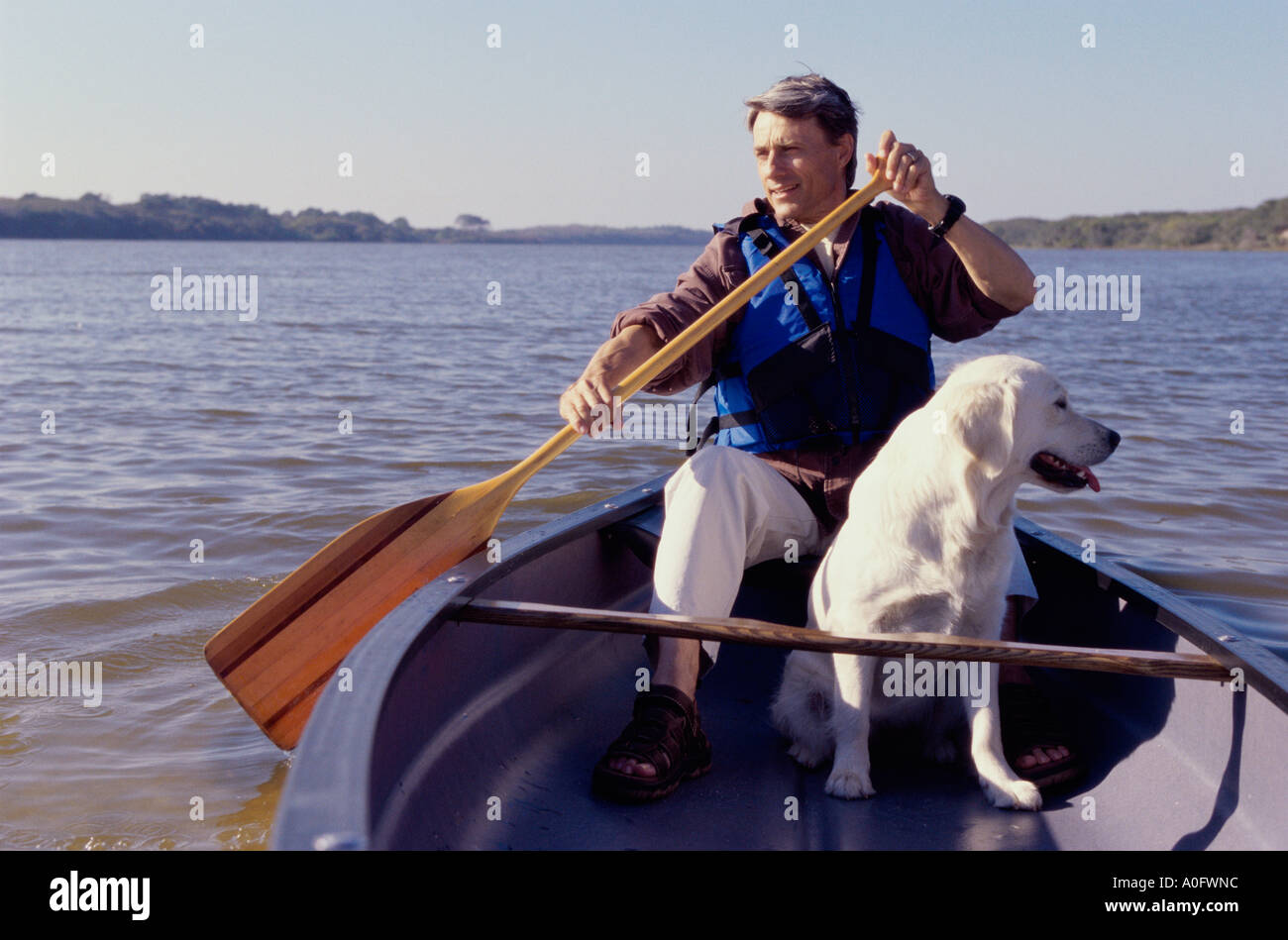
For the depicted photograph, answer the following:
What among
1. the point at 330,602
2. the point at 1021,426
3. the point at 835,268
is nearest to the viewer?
the point at 1021,426

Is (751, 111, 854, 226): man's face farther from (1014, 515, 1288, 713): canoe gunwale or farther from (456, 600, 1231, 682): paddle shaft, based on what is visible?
(456, 600, 1231, 682): paddle shaft

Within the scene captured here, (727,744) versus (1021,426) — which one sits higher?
(1021,426)

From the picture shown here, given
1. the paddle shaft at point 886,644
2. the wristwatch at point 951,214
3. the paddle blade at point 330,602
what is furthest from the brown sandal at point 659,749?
the wristwatch at point 951,214

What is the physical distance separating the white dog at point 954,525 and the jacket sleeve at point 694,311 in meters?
0.80

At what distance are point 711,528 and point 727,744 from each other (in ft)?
2.23

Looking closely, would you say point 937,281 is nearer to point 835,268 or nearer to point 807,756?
point 835,268

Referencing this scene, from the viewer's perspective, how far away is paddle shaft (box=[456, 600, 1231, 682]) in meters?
2.55

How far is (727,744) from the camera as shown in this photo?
3285 millimetres

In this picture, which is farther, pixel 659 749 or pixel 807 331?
pixel 807 331

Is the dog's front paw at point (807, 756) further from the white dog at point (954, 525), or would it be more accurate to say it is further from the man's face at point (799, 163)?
the man's face at point (799, 163)

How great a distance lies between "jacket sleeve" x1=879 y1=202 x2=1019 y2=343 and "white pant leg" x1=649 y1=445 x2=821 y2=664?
2.62 ft

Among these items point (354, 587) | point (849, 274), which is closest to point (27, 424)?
point (354, 587)

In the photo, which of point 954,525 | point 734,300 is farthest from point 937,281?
point 954,525
